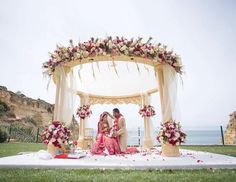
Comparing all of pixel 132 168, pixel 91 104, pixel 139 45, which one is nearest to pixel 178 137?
pixel 132 168

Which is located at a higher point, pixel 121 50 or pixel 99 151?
pixel 121 50

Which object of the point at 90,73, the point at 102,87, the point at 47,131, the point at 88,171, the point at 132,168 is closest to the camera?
the point at 88,171

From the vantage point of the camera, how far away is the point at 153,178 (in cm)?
379

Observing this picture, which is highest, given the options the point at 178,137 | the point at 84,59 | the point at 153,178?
the point at 84,59

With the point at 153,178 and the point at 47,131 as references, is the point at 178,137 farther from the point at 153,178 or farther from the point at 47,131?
the point at 47,131

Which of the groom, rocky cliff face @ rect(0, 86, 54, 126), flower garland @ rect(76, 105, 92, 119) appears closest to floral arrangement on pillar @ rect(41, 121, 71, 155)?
the groom

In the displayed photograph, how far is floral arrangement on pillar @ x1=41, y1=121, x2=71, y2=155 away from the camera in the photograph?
6.90 meters

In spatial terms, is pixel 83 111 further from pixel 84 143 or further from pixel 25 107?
pixel 25 107

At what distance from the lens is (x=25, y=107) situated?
1703 inches

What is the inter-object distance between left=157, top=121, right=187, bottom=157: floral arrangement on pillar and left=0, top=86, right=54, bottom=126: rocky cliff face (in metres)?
36.0

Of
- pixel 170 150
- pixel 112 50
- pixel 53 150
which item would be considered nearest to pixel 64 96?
pixel 53 150

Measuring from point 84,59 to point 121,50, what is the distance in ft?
4.32

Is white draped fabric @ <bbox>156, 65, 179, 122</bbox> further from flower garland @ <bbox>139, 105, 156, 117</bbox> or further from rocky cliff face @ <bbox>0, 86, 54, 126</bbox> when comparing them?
rocky cliff face @ <bbox>0, 86, 54, 126</bbox>

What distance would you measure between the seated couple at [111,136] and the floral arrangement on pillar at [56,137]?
5.81 feet
